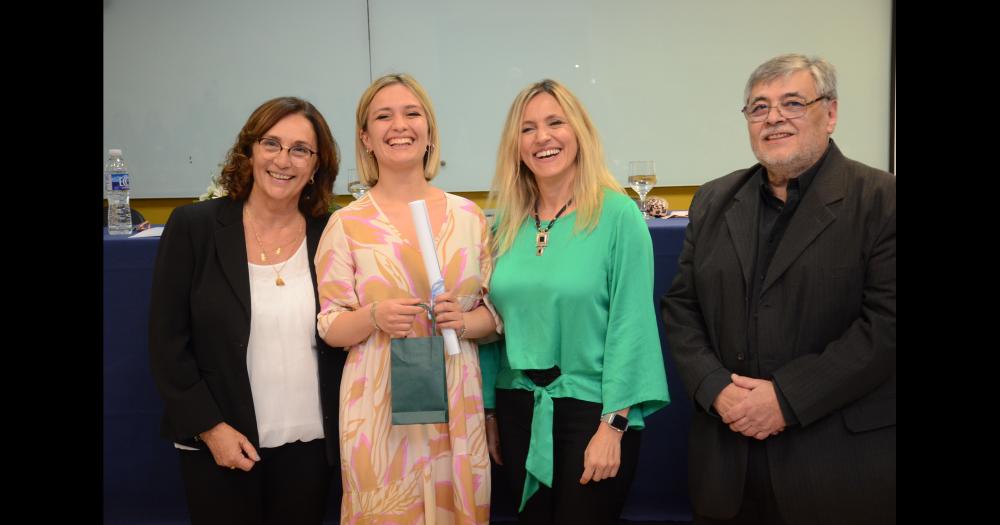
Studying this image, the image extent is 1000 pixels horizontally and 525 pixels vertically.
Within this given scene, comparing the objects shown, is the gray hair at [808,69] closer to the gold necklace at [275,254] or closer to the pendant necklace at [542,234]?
the pendant necklace at [542,234]

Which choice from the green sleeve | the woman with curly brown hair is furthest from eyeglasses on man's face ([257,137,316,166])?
the green sleeve

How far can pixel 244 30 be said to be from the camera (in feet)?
17.6

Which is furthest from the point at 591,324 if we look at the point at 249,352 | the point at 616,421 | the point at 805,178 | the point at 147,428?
the point at 147,428

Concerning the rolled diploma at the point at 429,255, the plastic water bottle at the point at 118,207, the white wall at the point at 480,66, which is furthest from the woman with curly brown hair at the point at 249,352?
the white wall at the point at 480,66

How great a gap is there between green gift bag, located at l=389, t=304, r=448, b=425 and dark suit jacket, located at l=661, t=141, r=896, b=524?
65 centimetres

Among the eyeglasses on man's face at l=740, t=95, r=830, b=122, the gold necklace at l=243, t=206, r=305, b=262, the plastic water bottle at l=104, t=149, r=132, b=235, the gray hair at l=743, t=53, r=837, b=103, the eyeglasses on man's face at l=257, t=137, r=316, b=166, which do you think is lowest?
the gold necklace at l=243, t=206, r=305, b=262

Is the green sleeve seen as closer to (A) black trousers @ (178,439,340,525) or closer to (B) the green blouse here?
(B) the green blouse

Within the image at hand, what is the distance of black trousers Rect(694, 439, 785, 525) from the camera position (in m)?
1.77

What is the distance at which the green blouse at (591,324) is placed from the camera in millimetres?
1842

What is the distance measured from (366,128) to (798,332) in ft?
4.13

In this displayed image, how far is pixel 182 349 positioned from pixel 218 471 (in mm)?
342

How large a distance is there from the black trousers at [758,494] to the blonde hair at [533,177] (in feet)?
2.30

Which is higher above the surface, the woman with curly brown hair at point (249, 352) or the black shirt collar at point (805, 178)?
the black shirt collar at point (805, 178)

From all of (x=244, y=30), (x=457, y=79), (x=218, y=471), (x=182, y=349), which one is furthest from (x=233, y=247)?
(x=244, y=30)
